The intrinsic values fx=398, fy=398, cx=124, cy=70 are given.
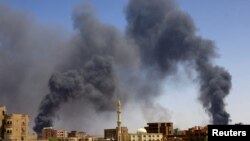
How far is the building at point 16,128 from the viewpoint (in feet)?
372

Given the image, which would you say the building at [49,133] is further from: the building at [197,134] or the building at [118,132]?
the building at [197,134]

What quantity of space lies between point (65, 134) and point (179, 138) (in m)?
51.4

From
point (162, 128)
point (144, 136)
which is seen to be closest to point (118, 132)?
point (144, 136)

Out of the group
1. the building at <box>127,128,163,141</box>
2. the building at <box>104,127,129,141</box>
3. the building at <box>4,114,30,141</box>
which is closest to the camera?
the building at <box>4,114,30,141</box>

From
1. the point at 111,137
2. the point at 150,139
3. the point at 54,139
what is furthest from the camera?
the point at 111,137

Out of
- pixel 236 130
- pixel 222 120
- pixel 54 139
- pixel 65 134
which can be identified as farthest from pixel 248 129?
pixel 65 134

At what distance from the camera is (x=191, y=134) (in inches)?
6299

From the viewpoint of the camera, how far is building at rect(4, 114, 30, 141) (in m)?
113

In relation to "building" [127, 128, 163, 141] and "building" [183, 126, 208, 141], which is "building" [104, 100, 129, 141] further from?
"building" [183, 126, 208, 141]

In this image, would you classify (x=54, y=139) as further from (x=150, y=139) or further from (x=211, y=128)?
(x=211, y=128)

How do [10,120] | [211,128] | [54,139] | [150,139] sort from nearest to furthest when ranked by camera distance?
1. [211,128]
2. [10,120]
3. [54,139]
4. [150,139]

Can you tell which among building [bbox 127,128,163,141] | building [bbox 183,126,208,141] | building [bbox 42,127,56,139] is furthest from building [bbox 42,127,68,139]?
building [bbox 183,126,208,141]

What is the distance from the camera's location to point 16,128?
115 metres

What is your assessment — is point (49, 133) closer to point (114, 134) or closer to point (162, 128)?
point (114, 134)
